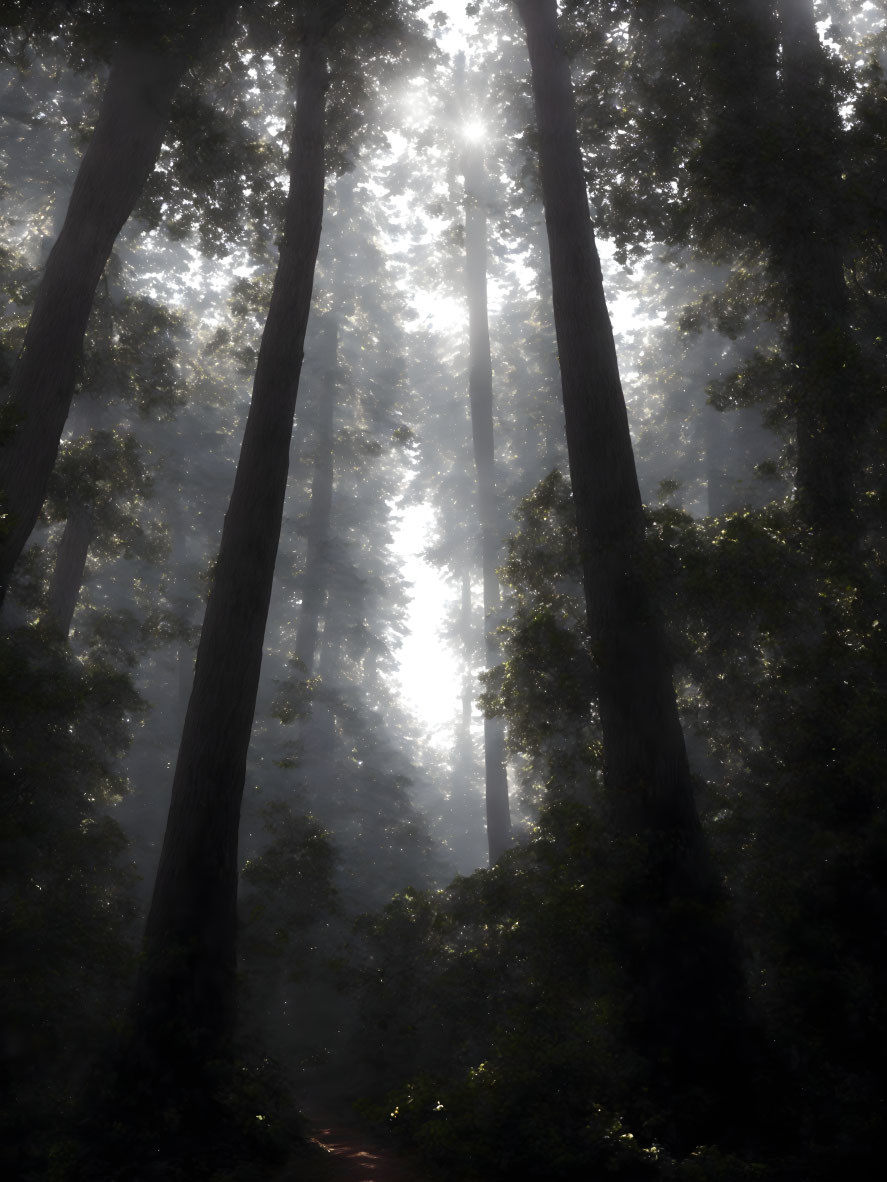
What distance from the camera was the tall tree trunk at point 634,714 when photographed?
7.78 meters

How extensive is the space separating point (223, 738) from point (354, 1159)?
4.35 metres

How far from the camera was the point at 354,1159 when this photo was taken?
8.30m

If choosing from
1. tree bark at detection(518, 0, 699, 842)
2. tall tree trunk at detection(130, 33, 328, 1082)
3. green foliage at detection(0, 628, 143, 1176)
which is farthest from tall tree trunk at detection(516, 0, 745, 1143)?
green foliage at detection(0, 628, 143, 1176)

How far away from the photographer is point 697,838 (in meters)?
8.52

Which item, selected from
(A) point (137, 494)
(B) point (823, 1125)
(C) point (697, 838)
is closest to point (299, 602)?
(A) point (137, 494)

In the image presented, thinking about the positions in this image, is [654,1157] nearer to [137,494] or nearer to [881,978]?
[881,978]

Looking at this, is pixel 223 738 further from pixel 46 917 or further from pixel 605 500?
pixel 605 500

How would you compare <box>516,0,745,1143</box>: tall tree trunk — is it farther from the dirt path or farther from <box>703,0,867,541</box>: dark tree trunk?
the dirt path

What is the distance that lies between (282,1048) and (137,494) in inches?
395

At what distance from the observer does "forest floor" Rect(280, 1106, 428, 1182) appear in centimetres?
732

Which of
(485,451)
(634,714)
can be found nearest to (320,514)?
(485,451)

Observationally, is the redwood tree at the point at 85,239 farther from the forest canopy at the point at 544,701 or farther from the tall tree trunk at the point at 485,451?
the tall tree trunk at the point at 485,451

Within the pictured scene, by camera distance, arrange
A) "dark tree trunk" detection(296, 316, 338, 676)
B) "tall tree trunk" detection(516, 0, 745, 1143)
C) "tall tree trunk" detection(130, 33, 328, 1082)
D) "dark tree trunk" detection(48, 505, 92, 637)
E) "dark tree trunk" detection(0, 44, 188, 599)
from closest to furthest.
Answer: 1. "tall tree trunk" detection(516, 0, 745, 1143)
2. "tall tree trunk" detection(130, 33, 328, 1082)
3. "dark tree trunk" detection(0, 44, 188, 599)
4. "dark tree trunk" detection(48, 505, 92, 637)
5. "dark tree trunk" detection(296, 316, 338, 676)

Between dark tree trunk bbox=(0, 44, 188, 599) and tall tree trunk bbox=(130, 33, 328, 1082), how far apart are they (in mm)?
1994
